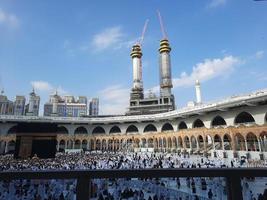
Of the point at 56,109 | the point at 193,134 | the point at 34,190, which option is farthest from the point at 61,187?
the point at 56,109

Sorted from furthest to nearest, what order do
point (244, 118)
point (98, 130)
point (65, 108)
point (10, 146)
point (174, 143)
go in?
point (65, 108), point (98, 130), point (10, 146), point (174, 143), point (244, 118)

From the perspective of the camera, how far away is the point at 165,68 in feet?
288

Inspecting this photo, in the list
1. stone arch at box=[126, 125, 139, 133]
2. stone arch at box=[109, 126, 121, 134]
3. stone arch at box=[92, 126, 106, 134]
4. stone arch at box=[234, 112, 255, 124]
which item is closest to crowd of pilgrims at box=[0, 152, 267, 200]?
stone arch at box=[234, 112, 255, 124]

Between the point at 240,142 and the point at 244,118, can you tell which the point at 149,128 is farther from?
the point at 240,142

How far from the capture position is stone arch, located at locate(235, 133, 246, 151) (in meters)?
29.2

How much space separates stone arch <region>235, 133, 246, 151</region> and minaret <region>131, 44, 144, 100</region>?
57.7 meters

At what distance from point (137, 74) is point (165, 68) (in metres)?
12.5

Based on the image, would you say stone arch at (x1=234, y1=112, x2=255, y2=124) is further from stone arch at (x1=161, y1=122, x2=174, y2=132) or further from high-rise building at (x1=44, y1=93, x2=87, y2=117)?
high-rise building at (x1=44, y1=93, x2=87, y2=117)

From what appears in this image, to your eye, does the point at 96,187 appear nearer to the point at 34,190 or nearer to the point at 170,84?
the point at 34,190

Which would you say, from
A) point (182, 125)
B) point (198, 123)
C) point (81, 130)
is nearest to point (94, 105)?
point (81, 130)

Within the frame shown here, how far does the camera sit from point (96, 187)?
7.64ft

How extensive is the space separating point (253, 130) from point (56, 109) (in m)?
101

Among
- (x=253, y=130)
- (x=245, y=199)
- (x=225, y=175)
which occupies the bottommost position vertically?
(x=245, y=199)

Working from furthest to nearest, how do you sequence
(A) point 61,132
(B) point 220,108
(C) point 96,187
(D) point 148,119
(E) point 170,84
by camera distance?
(E) point 170,84 → (A) point 61,132 → (D) point 148,119 → (B) point 220,108 → (C) point 96,187
